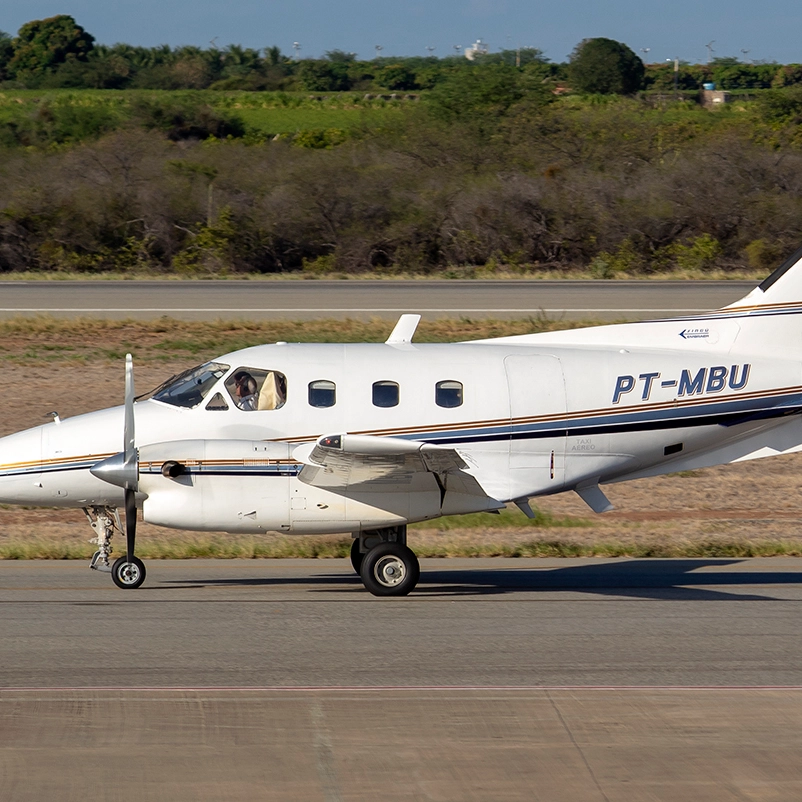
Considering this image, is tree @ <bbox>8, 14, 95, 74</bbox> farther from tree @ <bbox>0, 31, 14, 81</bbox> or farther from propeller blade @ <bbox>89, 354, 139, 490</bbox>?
propeller blade @ <bbox>89, 354, 139, 490</bbox>

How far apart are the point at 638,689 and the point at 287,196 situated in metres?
42.3

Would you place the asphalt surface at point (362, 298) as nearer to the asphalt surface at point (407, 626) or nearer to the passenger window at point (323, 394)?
the asphalt surface at point (407, 626)

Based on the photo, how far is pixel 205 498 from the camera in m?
11.9

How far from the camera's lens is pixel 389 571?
12422 mm

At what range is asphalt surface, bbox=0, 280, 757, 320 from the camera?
34406 mm

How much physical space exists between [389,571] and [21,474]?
3822 mm

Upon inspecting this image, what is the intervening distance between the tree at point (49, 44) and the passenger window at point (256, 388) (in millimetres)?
120061

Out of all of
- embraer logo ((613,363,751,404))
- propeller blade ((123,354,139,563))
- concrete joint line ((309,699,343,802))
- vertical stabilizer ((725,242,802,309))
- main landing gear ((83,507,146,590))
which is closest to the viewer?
concrete joint line ((309,699,343,802))

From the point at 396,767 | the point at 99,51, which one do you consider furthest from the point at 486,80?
the point at 99,51

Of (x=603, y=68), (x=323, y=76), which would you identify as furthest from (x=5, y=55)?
(x=603, y=68)

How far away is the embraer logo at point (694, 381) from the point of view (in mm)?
12875

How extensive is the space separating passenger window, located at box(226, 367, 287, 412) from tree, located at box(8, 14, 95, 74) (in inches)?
4727

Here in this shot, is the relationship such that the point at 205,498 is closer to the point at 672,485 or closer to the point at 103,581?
the point at 103,581

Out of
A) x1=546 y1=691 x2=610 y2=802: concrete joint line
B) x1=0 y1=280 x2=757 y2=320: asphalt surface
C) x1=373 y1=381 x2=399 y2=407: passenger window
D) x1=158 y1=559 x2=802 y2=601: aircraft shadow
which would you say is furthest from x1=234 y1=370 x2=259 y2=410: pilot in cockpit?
x1=0 y1=280 x2=757 y2=320: asphalt surface
